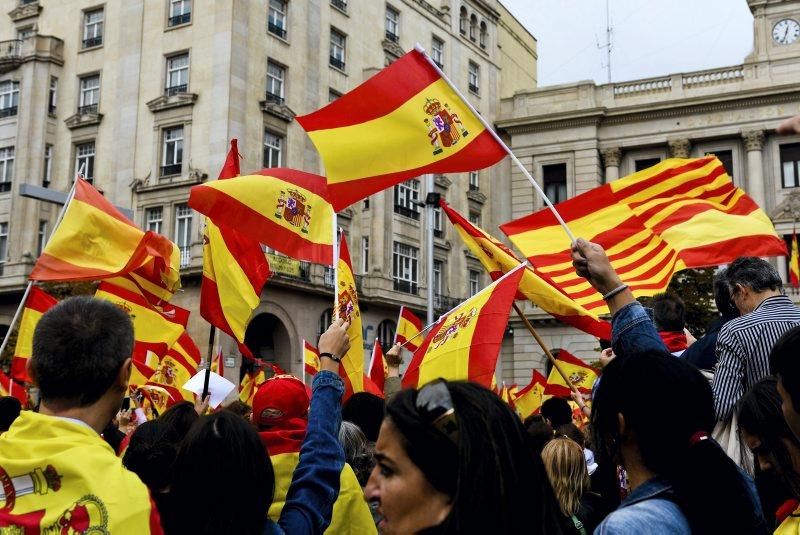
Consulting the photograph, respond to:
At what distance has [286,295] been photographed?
104 ft

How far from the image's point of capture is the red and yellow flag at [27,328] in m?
9.55

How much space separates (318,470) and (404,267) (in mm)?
34672

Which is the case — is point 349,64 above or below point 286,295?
above

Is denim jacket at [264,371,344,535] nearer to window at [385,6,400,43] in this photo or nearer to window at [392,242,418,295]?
window at [392,242,418,295]

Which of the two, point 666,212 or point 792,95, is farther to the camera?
point 792,95

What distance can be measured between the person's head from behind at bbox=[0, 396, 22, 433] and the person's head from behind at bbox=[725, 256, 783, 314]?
478 centimetres

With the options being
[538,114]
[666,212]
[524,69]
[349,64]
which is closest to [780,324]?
[666,212]

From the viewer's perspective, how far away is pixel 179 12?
32.4m

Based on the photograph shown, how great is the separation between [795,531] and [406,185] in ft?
120

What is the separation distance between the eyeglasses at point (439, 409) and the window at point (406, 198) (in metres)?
35.5

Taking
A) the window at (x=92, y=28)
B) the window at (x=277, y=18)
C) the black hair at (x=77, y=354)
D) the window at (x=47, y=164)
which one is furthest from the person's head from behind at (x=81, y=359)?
the window at (x=92, y=28)

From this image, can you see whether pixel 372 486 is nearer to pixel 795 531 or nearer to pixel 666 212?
pixel 795 531

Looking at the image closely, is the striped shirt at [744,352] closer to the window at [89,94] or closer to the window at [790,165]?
the window at [89,94]

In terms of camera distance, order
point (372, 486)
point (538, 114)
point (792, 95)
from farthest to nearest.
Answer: point (538, 114) < point (792, 95) < point (372, 486)
